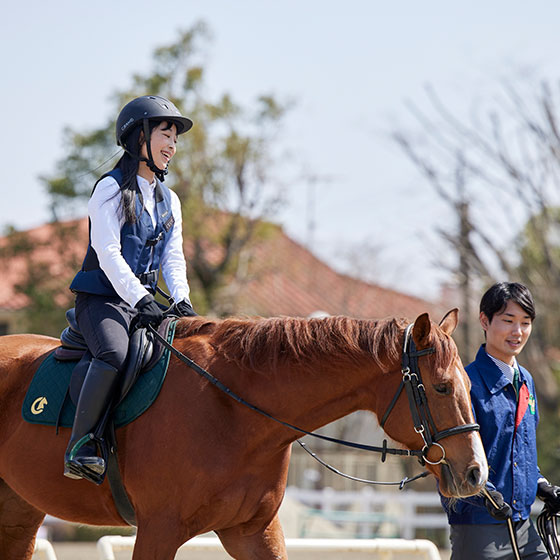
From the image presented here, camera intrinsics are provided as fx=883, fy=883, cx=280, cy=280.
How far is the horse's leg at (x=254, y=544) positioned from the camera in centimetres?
465

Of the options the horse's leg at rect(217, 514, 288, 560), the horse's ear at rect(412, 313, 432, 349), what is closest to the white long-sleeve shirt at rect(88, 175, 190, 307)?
the horse's leg at rect(217, 514, 288, 560)

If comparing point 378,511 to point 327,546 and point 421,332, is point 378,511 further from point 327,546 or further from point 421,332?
point 421,332

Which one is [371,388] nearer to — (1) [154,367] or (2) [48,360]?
(1) [154,367]

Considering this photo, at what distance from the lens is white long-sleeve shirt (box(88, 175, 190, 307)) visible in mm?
4676

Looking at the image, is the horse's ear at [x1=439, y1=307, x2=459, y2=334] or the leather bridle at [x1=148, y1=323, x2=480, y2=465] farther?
the horse's ear at [x1=439, y1=307, x2=459, y2=334]

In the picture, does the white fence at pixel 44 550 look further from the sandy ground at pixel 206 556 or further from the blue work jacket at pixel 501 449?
the sandy ground at pixel 206 556

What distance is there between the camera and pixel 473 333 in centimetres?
2030

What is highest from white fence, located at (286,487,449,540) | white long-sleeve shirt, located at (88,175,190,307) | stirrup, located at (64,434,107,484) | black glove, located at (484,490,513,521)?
white long-sleeve shirt, located at (88,175,190,307)

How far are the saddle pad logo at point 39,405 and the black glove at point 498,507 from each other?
242 cm

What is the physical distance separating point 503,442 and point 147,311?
2.00m

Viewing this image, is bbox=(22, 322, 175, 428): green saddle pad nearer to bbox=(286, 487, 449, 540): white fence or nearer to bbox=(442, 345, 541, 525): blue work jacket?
bbox=(442, 345, 541, 525): blue work jacket

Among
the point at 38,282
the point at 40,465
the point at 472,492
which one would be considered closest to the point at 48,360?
the point at 40,465

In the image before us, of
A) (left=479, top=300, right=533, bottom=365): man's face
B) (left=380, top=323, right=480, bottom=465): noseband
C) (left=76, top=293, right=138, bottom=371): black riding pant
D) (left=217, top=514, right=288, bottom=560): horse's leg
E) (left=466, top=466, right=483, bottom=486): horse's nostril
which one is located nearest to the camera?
(left=466, top=466, right=483, bottom=486): horse's nostril

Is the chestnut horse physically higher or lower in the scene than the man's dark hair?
lower
